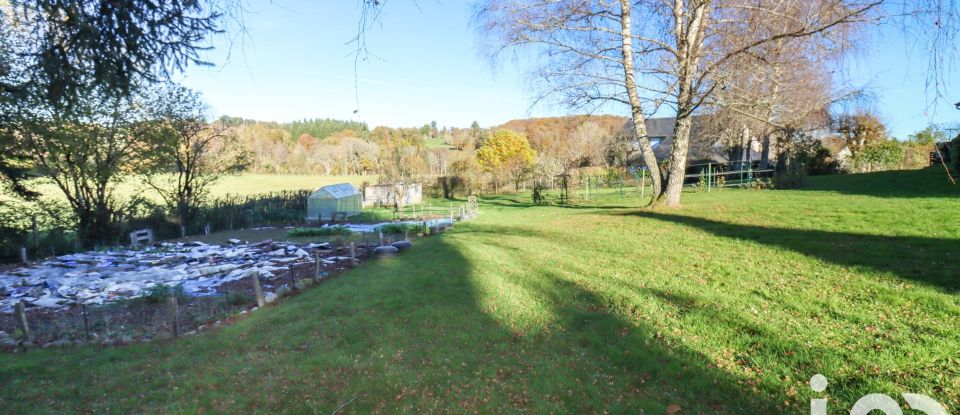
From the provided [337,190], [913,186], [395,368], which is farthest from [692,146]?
[395,368]

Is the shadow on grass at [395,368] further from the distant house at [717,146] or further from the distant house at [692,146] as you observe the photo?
the distant house at [692,146]

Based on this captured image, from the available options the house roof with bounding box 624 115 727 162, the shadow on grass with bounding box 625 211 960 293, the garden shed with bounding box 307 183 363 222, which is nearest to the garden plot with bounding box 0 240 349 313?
the garden shed with bounding box 307 183 363 222

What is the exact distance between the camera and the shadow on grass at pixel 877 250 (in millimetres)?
6051

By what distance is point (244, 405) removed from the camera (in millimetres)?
4074

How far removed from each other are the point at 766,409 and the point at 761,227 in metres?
7.67

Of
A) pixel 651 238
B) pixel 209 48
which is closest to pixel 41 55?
pixel 209 48

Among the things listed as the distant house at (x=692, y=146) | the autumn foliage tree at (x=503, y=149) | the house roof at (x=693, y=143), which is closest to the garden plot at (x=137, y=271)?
the house roof at (x=693, y=143)

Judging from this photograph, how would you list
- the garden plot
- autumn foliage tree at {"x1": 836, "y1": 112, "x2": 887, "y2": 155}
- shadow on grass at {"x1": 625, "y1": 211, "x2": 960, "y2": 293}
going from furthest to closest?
1. autumn foliage tree at {"x1": 836, "y1": 112, "x2": 887, "y2": 155}
2. the garden plot
3. shadow on grass at {"x1": 625, "y1": 211, "x2": 960, "y2": 293}

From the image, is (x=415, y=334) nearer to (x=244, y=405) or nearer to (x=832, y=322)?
(x=244, y=405)

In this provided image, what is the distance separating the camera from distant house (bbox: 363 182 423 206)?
1331 inches

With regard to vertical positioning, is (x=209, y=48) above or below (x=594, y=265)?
above

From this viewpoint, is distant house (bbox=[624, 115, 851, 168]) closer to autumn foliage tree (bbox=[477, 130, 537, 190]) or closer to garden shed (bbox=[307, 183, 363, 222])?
autumn foliage tree (bbox=[477, 130, 537, 190])

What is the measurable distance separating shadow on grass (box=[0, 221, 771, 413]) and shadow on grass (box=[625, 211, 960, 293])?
12.8 feet

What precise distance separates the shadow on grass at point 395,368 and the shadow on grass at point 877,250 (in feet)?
12.8
